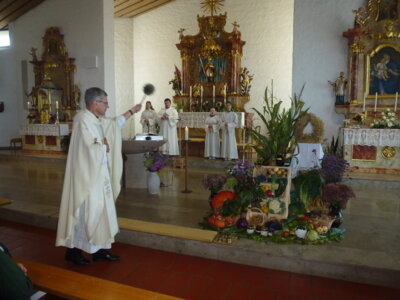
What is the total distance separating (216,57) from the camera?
1227 cm

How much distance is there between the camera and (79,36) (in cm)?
1139

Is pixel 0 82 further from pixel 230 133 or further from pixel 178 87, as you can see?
pixel 230 133

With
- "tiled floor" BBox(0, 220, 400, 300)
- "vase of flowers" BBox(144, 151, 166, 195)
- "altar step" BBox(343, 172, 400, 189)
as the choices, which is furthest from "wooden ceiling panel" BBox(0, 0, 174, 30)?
"tiled floor" BBox(0, 220, 400, 300)

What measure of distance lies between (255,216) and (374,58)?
21.4 feet

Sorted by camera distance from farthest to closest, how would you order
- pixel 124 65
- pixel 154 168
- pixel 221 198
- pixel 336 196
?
pixel 124 65 → pixel 154 168 → pixel 221 198 → pixel 336 196

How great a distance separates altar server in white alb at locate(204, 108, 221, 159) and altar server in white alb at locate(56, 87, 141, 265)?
682cm

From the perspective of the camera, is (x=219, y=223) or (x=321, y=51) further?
(x=321, y=51)

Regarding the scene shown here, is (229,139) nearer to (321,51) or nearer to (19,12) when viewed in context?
(321,51)

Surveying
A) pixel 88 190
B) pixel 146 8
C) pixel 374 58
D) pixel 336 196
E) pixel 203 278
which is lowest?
pixel 203 278

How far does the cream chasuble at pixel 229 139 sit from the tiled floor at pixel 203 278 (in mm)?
6128

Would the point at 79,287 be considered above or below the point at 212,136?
below

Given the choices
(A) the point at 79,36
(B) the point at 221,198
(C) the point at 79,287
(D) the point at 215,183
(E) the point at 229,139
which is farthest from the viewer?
(A) the point at 79,36

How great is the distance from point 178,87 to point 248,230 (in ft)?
31.6

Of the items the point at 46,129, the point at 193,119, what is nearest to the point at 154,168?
the point at 193,119
